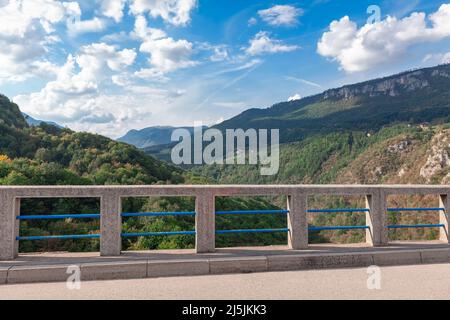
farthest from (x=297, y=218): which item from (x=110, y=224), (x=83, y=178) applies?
(x=83, y=178)

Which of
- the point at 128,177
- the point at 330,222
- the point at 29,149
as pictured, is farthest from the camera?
the point at 330,222

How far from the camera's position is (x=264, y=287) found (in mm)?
5316

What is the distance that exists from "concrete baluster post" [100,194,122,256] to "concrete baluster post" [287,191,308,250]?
3.05 m

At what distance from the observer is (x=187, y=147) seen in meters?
113

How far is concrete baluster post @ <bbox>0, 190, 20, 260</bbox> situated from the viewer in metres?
6.15

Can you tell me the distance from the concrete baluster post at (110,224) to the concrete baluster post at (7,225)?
4.57ft

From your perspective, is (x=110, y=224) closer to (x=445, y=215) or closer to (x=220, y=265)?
(x=220, y=265)

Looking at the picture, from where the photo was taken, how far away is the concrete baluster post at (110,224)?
641cm

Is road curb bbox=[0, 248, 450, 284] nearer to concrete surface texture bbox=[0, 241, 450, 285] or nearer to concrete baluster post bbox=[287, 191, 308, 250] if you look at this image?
concrete surface texture bbox=[0, 241, 450, 285]

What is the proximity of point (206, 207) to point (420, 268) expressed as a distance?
150 inches

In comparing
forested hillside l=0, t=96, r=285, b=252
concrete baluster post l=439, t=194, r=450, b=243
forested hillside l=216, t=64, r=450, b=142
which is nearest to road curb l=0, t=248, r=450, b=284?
concrete baluster post l=439, t=194, r=450, b=243

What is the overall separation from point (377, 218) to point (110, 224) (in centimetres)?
496

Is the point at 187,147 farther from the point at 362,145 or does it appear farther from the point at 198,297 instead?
the point at 198,297

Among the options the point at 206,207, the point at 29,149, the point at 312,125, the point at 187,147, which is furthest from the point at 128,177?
the point at 312,125
